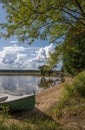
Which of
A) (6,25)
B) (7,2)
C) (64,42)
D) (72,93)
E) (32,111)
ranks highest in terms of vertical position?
(7,2)

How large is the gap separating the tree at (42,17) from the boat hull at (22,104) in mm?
4461

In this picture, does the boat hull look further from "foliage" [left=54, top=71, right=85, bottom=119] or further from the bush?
the bush

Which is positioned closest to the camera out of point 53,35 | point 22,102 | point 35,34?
point 35,34

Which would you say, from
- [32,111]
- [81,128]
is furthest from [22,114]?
[81,128]

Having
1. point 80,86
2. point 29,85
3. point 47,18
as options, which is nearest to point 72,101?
point 80,86

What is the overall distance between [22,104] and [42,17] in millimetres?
6289

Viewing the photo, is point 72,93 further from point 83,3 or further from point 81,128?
point 83,3

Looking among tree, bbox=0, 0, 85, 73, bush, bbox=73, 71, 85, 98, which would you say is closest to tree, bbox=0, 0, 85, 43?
tree, bbox=0, 0, 85, 73

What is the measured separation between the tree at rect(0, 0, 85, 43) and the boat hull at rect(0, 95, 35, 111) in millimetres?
4461

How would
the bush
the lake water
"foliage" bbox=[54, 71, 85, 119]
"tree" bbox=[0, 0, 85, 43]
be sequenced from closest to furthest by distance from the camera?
"tree" bbox=[0, 0, 85, 43], "foliage" bbox=[54, 71, 85, 119], the bush, the lake water

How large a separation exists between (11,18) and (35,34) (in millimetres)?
1372

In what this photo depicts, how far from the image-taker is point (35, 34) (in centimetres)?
1195

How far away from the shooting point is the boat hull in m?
15.3

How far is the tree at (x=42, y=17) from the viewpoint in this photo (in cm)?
1030
